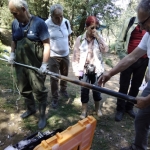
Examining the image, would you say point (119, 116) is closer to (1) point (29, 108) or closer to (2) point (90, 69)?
(2) point (90, 69)

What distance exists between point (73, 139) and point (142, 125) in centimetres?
93

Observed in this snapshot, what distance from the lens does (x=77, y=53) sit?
123 inches

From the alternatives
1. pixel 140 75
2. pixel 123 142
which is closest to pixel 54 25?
pixel 140 75

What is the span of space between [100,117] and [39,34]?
76.5 inches

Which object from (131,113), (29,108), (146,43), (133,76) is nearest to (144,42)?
(146,43)

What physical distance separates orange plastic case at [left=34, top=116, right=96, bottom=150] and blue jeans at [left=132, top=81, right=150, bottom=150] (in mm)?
594

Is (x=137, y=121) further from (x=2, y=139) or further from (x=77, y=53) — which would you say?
(x=2, y=139)

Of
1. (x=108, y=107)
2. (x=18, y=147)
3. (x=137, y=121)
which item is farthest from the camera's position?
(x=108, y=107)

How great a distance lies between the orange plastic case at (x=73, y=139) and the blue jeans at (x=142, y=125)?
59 centimetres

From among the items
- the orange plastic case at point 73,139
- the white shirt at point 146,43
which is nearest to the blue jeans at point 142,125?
the white shirt at point 146,43

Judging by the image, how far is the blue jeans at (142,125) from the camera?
7.00 ft

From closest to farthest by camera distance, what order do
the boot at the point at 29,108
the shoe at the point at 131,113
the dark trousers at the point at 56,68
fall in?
the boot at the point at 29,108, the shoe at the point at 131,113, the dark trousers at the point at 56,68

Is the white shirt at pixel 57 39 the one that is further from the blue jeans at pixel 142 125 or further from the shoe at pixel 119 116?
the blue jeans at pixel 142 125

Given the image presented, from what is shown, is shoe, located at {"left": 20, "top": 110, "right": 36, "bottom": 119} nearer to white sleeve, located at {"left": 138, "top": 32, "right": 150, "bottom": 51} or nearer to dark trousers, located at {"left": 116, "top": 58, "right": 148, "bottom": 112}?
dark trousers, located at {"left": 116, "top": 58, "right": 148, "bottom": 112}
